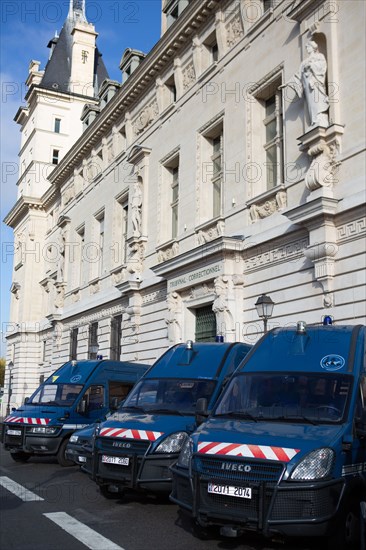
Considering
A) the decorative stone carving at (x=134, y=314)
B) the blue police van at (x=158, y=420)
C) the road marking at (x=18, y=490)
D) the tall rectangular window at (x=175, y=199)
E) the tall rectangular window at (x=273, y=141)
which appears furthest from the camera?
the decorative stone carving at (x=134, y=314)

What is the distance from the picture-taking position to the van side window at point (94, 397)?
48.3 ft

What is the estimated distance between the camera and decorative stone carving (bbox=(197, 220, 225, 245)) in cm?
1956

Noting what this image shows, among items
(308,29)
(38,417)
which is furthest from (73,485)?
(308,29)

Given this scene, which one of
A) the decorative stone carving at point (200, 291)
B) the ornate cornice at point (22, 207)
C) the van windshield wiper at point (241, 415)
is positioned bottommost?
the van windshield wiper at point (241, 415)

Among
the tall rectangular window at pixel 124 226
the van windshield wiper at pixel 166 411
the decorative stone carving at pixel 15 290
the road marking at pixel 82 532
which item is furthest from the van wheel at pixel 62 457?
the decorative stone carving at pixel 15 290

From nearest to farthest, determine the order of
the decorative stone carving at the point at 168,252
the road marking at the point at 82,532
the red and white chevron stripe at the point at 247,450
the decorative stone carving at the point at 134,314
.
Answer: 1. the red and white chevron stripe at the point at 247,450
2. the road marking at the point at 82,532
3. the decorative stone carving at the point at 168,252
4. the decorative stone carving at the point at 134,314

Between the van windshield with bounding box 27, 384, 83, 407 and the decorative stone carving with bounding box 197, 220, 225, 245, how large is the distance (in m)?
7.15

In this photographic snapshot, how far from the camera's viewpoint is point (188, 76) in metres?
23.3

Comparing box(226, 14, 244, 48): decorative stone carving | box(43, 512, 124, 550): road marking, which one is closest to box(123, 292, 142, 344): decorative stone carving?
box(226, 14, 244, 48): decorative stone carving

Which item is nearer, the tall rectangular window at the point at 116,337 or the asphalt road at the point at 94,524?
the asphalt road at the point at 94,524

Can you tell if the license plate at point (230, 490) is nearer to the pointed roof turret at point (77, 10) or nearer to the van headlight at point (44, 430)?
the van headlight at point (44, 430)

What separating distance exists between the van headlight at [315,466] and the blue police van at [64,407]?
727cm

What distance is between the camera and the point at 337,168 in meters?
14.9

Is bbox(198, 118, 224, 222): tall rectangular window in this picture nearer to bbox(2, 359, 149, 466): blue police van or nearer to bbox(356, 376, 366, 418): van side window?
bbox(2, 359, 149, 466): blue police van
